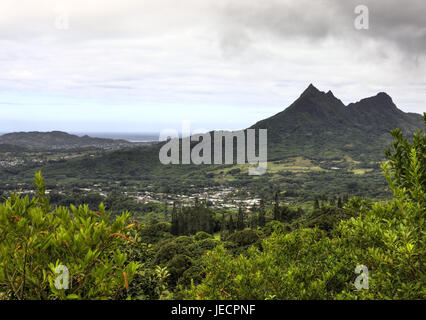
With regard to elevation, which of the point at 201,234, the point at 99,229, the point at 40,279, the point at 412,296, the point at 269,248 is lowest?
the point at 201,234

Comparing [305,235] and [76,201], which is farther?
[76,201]

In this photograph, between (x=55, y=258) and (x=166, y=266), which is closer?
(x=55, y=258)

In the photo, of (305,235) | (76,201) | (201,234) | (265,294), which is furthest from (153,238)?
(76,201)

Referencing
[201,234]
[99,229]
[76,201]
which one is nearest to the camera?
[99,229]

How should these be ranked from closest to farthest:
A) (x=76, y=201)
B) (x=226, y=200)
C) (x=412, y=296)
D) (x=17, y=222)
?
(x=17, y=222) → (x=412, y=296) → (x=76, y=201) → (x=226, y=200)

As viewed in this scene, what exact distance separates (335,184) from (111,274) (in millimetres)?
211493

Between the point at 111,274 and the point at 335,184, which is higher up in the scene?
the point at 111,274

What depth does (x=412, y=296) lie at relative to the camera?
376cm

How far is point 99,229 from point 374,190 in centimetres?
19033

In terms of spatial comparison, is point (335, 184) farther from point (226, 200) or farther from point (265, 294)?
point (265, 294)

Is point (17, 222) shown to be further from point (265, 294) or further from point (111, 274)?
point (265, 294)

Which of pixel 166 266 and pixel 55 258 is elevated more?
pixel 55 258

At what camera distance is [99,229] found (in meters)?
3.08
